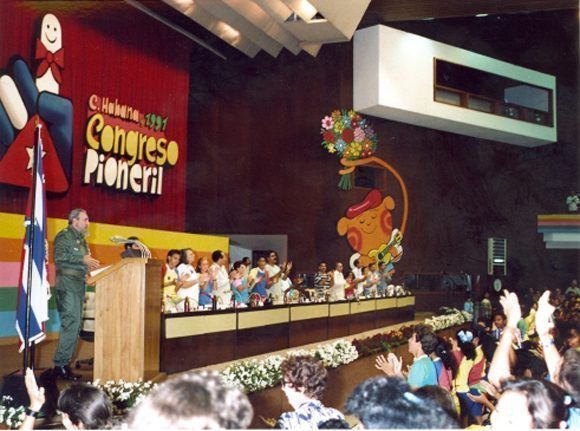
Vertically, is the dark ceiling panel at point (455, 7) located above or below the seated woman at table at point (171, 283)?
above

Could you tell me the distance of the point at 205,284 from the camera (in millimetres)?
6160

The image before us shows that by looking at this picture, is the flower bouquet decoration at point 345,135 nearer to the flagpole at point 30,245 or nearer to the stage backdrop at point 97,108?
the stage backdrop at point 97,108

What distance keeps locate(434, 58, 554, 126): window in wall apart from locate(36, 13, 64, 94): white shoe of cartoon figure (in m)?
6.54

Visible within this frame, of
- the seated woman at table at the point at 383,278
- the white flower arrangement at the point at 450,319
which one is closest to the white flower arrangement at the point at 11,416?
the white flower arrangement at the point at 450,319

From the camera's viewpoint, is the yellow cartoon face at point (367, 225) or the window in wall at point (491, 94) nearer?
the yellow cartoon face at point (367, 225)

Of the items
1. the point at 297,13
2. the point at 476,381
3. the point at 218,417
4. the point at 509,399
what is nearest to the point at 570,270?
the point at 297,13

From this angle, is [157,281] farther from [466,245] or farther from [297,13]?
[466,245]

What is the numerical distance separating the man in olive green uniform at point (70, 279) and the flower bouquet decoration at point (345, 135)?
7.32m

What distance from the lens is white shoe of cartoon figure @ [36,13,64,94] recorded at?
705 centimetres

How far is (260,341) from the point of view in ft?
20.6

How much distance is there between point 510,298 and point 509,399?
0.73m

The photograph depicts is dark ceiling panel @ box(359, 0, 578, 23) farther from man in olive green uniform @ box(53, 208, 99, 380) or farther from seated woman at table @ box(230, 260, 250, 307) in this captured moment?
man in olive green uniform @ box(53, 208, 99, 380)

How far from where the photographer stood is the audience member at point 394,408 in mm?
1460

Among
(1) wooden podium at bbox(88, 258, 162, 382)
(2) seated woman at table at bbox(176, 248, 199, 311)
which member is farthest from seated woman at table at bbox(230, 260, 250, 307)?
(1) wooden podium at bbox(88, 258, 162, 382)
